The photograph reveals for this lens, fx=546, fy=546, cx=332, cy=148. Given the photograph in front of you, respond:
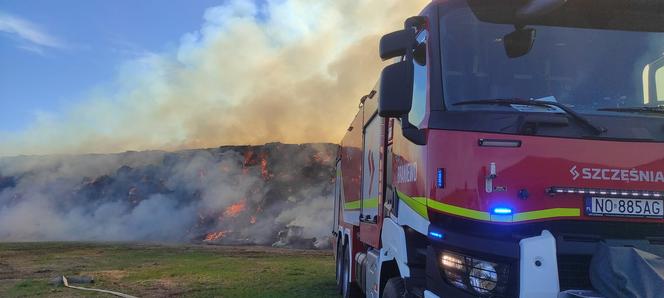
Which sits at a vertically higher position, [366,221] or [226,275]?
[366,221]

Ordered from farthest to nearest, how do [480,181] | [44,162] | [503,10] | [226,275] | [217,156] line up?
[44,162] → [217,156] → [226,275] → [503,10] → [480,181]

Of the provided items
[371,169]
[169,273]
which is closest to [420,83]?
[371,169]

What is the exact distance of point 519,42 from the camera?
12.2 ft

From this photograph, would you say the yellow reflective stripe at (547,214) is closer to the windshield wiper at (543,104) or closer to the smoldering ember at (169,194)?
the windshield wiper at (543,104)

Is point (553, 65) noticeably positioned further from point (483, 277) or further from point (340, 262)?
point (340, 262)

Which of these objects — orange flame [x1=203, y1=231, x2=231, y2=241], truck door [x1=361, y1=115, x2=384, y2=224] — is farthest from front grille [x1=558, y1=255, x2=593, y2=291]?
orange flame [x1=203, y1=231, x2=231, y2=241]

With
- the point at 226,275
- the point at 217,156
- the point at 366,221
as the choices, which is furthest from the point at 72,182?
the point at 366,221

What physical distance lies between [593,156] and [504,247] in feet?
2.52

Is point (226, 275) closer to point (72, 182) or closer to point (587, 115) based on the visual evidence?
point (587, 115)

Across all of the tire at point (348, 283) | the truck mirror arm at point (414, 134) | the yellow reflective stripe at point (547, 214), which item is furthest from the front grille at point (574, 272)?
the tire at point (348, 283)

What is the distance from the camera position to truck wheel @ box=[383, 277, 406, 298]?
4.35m

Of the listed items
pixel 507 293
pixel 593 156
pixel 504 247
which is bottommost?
pixel 507 293

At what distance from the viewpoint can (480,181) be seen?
10.5ft

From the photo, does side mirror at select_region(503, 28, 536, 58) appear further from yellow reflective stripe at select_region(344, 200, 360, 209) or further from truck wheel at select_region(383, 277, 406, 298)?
yellow reflective stripe at select_region(344, 200, 360, 209)
